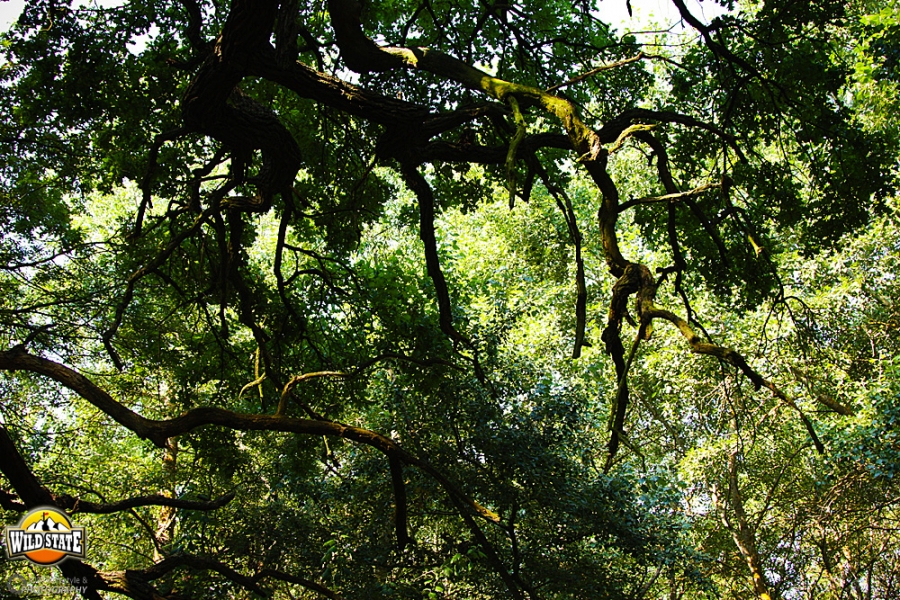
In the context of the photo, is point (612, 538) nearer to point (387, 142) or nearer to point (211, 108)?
point (387, 142)

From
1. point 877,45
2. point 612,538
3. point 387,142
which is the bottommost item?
point 612,538

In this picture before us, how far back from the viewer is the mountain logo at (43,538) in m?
2.68

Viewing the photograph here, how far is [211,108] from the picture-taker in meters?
3.14

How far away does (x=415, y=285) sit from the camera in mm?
7406

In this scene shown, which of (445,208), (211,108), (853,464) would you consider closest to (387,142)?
(211,108)

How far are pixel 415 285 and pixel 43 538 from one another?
4987 mm

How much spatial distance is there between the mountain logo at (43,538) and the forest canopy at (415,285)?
0.26 feet

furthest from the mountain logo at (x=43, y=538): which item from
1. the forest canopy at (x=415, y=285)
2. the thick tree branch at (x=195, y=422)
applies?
the thick tree branch at (x=195, y=422)

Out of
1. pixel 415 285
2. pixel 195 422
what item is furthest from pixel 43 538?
pixel 415 285

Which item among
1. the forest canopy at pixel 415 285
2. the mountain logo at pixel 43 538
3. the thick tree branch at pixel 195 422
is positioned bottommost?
the mountain logo at pixel 43 538

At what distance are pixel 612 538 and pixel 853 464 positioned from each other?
267cm

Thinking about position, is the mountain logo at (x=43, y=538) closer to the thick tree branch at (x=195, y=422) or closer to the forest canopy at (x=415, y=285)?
the forest canopy at (x=415, y=285)

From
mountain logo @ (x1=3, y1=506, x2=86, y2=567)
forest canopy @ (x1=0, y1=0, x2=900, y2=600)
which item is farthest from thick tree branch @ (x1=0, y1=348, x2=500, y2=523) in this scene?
mountain logo @ (x1=3, y1=506, x2=86, y2=567)

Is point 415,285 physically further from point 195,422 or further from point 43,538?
point 43,538
